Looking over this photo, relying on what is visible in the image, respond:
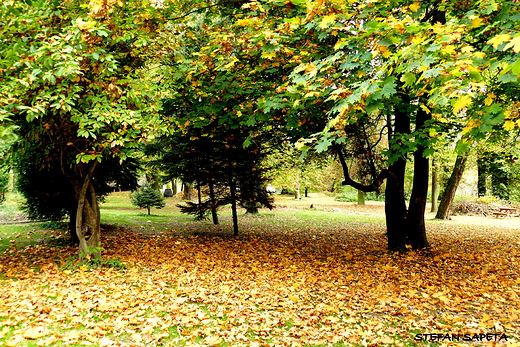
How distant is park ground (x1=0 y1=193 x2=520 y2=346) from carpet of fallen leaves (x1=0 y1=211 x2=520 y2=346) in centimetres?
2

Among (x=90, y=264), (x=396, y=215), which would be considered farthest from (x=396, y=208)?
(x=90, y=264)

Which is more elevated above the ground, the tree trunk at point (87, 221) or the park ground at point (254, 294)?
the tree trunk at point (87, 221)

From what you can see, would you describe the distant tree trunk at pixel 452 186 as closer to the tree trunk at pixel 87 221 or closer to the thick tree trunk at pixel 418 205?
the thick tree trunk at pixel 418 205

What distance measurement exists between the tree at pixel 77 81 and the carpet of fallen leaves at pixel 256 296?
1757 millimetres

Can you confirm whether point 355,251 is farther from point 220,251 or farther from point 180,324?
point 180,324

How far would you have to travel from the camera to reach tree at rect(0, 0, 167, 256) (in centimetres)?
459

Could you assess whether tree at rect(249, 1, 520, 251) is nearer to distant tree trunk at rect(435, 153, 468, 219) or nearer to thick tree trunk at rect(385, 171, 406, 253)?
thick tree trunk at rect(385, 171, 406, 253)

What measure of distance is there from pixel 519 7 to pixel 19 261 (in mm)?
9966

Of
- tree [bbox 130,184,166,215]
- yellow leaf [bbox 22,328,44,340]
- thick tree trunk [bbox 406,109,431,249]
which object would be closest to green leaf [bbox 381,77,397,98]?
yellow leaf [bbox 22,328,44,340]

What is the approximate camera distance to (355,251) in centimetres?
936

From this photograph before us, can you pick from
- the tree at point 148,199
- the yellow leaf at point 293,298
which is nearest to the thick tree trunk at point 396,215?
the yellow leaf at point 293,298

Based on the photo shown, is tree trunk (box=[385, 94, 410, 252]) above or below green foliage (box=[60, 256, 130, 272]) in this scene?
above

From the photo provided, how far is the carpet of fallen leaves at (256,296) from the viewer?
3.98 m

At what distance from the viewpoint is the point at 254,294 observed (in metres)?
5.57
